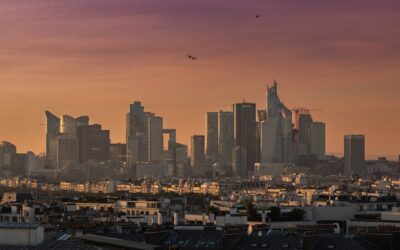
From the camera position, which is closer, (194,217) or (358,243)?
(358,243)

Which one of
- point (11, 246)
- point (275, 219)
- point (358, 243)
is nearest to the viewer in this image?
point (11, 246)

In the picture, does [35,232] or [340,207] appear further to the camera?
[340,207]

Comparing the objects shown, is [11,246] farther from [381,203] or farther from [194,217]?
[381,203]

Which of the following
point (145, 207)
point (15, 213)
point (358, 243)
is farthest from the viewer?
point (145, 207)

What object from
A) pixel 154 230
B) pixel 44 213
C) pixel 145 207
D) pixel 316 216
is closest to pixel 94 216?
pixel 44 213

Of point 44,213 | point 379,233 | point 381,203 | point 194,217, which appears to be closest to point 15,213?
point 44,213

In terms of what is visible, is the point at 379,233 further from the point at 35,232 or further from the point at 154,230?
the point at 35,232

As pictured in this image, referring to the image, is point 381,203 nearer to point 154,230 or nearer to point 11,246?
point 154,230

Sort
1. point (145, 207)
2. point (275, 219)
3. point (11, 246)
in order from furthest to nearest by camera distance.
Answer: point (145, 207)
point (275, 219)
point (11, 246)

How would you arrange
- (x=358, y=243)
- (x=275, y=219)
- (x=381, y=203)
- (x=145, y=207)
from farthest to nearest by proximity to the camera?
(x=145, y=207)
(x=381, y=203)
(x=275, y=219)
(x=358, y=243)
